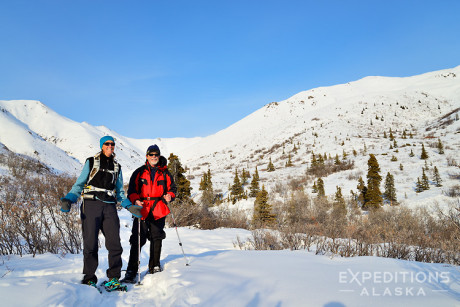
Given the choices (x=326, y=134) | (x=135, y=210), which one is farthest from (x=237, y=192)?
(x=326, y=134)

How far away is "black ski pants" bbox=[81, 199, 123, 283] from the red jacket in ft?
1.41

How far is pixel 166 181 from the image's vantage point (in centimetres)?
384

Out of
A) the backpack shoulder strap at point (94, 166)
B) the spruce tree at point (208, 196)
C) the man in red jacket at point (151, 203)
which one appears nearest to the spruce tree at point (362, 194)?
the spruce tree at point (208, 196)

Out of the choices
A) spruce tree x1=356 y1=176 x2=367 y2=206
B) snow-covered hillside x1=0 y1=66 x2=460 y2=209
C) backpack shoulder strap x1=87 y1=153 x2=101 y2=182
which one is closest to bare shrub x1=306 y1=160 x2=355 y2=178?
snow-covered hillside x1=0 y1=66 x2=460 y2=209

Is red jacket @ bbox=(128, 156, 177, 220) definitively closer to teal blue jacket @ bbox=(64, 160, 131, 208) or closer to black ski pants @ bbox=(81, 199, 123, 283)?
teal blue jacket @ bbox=(64, 160, 131, 208)

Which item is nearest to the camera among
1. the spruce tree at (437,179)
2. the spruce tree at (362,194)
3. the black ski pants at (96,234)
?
the black ski pants at (96,234)

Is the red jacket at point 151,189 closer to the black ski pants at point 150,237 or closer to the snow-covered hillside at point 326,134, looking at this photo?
the black ski pants at point 150,237

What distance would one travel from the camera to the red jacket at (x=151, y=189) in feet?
12.0

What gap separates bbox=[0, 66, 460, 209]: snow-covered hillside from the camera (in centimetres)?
2338

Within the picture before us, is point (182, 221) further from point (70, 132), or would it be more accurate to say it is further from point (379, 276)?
point (70, 132)

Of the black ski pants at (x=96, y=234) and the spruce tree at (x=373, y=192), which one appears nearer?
the black ski pants at (x=96, y=234)

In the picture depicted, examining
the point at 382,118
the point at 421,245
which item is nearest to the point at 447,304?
the point at 421,245

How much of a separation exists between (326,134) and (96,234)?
43.9 m

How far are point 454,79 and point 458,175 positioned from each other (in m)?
65.5
